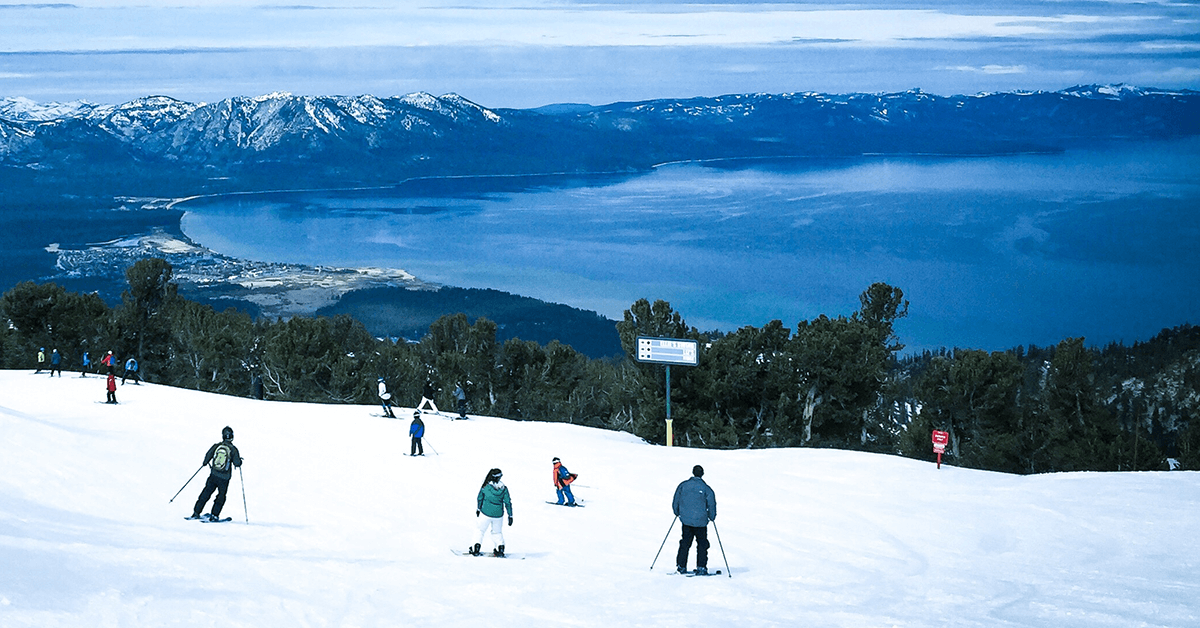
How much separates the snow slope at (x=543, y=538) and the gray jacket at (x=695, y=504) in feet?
2.58

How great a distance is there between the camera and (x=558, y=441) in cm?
2675

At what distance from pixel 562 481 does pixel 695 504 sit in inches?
234

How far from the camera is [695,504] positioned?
1237 centimetres

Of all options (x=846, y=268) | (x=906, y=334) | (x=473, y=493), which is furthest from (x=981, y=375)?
(x=846, y=268)

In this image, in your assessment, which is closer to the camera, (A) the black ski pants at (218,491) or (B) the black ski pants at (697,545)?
(B) the black ski pants at (697,545)

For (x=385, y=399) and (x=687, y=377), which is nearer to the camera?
A: (x=385, y=399)

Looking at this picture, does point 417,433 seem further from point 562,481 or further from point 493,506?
point 493,506

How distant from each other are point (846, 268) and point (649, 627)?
6599 inches

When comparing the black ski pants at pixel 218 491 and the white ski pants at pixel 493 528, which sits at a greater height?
the black ski pants at pixel 218 491

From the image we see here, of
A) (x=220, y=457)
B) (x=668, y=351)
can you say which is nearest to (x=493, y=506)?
(x=220, y=457)

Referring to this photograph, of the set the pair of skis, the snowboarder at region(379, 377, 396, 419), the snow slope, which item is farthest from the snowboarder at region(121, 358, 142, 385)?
the pair of skis

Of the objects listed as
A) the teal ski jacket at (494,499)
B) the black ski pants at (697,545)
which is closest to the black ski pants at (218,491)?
the teal ski jacket at (494,499)

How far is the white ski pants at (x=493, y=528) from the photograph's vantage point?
13.8m

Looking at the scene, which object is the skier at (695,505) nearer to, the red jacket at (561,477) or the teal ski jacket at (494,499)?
the teal ski jacket at (494,499)
